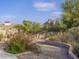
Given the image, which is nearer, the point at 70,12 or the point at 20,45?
the point at 20,45

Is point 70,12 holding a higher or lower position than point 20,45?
higher

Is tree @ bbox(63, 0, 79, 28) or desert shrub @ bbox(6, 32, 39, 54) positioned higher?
tree @ bbox(63, 0, 79, 28)

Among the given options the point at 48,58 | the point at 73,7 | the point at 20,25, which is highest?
the point at 73,7

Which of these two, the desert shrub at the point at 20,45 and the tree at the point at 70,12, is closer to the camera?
the desert shrub at the point at 20,45

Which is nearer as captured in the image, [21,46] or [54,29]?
[21,46]

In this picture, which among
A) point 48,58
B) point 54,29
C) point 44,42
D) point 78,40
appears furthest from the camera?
point 54,29

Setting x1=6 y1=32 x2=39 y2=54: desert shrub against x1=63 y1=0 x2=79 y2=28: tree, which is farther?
x1=63 y1=0 x2=79 y2=28: tree

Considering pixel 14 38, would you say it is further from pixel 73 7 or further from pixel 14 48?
pixel 73 7

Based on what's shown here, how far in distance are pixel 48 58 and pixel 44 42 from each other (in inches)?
271

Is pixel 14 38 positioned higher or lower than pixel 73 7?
lower

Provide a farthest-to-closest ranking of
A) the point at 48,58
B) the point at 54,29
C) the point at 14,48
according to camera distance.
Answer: the point at 54,29
the point at 14,48
the point at 48,58

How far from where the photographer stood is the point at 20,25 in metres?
29.5

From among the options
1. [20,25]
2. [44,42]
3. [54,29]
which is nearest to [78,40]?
[44,42]

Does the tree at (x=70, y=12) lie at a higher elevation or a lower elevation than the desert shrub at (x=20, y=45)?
higher
